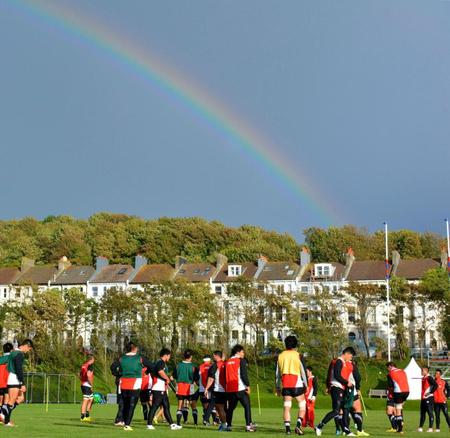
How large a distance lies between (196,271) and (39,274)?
2205 centimetres

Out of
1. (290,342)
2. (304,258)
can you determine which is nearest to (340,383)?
(290,342)

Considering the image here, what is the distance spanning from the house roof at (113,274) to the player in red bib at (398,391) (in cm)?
8423

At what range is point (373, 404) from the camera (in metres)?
53.7

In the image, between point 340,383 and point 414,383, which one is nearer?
point 340,383

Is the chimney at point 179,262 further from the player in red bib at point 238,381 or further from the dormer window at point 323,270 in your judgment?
the player in red bib at point 238,381

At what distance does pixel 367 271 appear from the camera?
98.8 meters

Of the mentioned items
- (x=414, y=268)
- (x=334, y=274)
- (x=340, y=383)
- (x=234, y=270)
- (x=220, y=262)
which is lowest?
(x=340, y=383)

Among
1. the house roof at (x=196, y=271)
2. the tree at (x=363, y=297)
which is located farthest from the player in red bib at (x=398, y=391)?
the house roof at (x=196, y=271)

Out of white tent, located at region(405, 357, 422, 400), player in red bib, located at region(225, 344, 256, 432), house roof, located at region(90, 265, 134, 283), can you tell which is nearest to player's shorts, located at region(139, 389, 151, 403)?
player in red bib, located at region(225, 344, 256, 432)

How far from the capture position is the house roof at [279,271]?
3974 inches

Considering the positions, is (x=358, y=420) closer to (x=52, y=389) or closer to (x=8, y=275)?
(x=52, y=389)

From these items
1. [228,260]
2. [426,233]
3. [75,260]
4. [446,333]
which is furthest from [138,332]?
[426,233]

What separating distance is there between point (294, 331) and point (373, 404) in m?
21.3

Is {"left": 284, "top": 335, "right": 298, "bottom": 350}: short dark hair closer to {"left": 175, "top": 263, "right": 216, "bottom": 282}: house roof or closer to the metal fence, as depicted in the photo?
the metal fence
